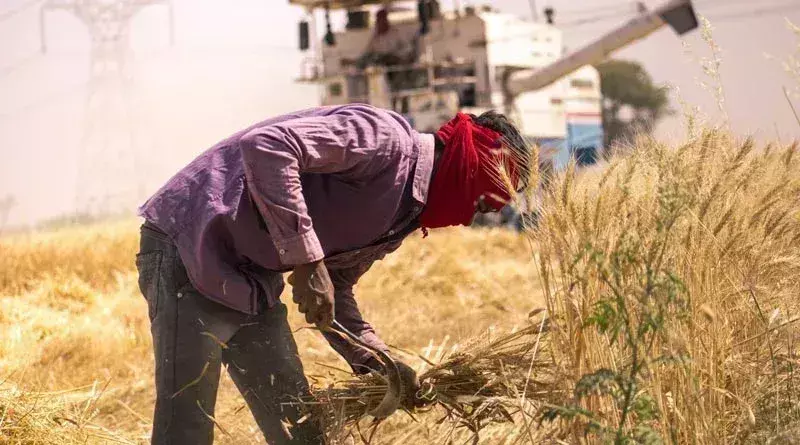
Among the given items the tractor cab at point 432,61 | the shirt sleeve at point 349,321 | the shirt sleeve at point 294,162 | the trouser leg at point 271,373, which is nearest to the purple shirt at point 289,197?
the shirt sleeve at point 294,162

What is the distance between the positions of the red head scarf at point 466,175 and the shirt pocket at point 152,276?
0.79 meters

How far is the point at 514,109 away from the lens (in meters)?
22.0

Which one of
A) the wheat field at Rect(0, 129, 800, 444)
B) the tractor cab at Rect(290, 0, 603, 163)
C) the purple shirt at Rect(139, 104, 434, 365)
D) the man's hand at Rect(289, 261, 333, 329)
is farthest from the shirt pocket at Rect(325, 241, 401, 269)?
the tractor cab at Rect(290, 0, 603, 163)

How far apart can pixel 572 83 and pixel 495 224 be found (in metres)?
7.54

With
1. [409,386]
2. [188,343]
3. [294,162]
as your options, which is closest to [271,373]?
[188,343]

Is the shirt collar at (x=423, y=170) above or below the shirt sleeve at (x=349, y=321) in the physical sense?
above

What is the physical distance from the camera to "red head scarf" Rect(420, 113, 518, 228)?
3.26m

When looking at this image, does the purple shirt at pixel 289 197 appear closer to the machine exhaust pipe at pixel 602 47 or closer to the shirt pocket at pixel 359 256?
the shirt pocket at pixel 359 256

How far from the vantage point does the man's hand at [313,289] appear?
10.2 ft

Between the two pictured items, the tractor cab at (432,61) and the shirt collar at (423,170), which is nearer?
the shirt collar at (423,170)

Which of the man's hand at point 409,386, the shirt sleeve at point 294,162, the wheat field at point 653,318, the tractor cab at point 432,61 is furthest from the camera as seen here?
the tractor cab at point 432,61

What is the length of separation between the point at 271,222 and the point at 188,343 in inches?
18.1

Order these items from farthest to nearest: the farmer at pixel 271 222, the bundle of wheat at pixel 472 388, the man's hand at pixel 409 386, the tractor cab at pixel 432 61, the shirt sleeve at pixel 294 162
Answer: the tractor cab at pixel 432 61
the man's hand at pixel 409 386
the bundle of wheat at pixel 472 388
the farmer at pixel 271 222
the shirt sleeve at pixel 294 162

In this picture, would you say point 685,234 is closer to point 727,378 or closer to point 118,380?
point 727,378
